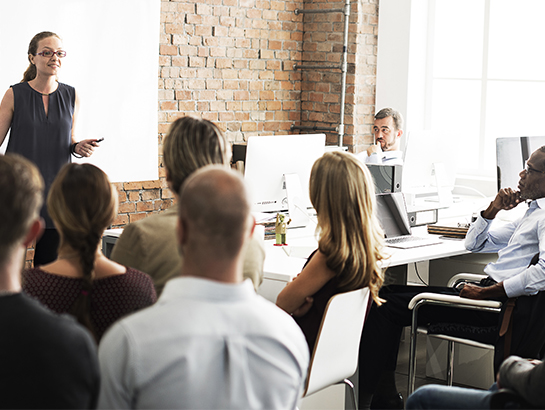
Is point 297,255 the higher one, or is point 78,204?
point 78,204

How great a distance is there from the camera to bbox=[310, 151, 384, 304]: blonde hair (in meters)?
2.21

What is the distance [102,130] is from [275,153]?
174 cm

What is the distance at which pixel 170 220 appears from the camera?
192 centimetres

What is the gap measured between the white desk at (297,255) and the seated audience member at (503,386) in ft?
2.52

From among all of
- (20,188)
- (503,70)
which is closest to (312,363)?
(20,188)

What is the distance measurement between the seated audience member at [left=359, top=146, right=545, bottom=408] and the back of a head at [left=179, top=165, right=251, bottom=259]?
1697mm

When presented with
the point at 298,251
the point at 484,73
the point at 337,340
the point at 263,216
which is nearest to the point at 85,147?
the point at 263,216

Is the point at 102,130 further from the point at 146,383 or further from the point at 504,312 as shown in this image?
the point at 146,383

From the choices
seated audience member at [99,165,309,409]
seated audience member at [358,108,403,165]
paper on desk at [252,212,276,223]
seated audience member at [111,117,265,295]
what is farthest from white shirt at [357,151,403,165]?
seated audience member at [99,165,309,409]

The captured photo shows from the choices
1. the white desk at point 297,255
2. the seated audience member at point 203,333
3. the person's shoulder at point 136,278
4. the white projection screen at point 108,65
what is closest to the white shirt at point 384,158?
the white desk at point 297,255

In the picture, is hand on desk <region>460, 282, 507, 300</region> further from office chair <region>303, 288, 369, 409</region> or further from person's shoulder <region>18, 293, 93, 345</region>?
person's shoulder <region>18, 293, 93, 345</region>

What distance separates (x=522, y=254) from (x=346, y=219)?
3.25 feet

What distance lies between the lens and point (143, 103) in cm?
498

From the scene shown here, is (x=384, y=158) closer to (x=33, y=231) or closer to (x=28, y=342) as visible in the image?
(x=33, y=231)
